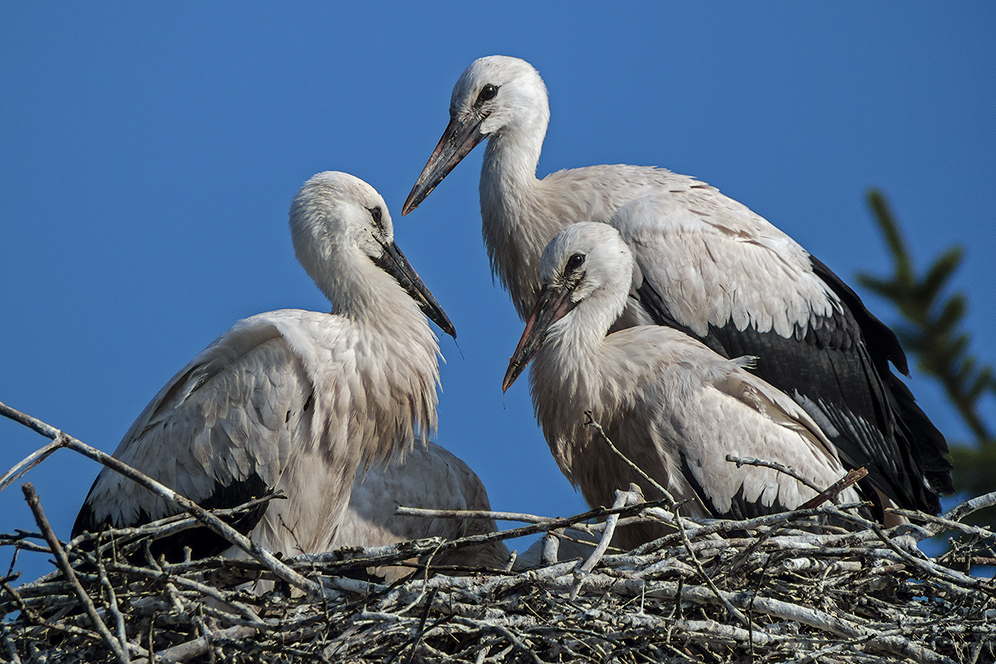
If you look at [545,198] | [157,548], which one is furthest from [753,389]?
[157,548]

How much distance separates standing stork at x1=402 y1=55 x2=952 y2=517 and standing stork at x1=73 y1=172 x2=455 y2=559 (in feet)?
1.52

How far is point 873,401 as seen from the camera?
138 inches

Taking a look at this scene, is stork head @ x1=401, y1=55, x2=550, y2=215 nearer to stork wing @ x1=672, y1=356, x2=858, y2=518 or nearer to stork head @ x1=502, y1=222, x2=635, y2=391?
stork head @ x1=502, y1=222, x2=635, y2=391

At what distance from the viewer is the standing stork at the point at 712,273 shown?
11.1 ft

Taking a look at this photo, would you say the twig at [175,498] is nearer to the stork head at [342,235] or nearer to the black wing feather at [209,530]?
the black wing feather at [209,530]

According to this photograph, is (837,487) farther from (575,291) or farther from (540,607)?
Answer: (575,291)

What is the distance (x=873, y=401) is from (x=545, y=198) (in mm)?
1170

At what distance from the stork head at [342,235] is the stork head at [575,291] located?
349 mm

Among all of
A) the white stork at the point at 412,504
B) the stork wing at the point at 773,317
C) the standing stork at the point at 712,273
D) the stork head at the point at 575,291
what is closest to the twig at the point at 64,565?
the white stork at the point at 412,504

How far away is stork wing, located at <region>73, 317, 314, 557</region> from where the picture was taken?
2.90 metres

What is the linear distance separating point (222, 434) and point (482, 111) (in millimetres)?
1423

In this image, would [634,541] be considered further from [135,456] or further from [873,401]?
[135,456]

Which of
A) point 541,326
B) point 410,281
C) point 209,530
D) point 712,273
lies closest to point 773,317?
point 712,273

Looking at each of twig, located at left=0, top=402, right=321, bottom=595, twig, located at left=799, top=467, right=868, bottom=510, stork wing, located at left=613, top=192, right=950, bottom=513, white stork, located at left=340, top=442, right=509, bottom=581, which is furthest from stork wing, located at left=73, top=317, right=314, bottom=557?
twig, located at left=799, top=467, right=868, bottom=510
